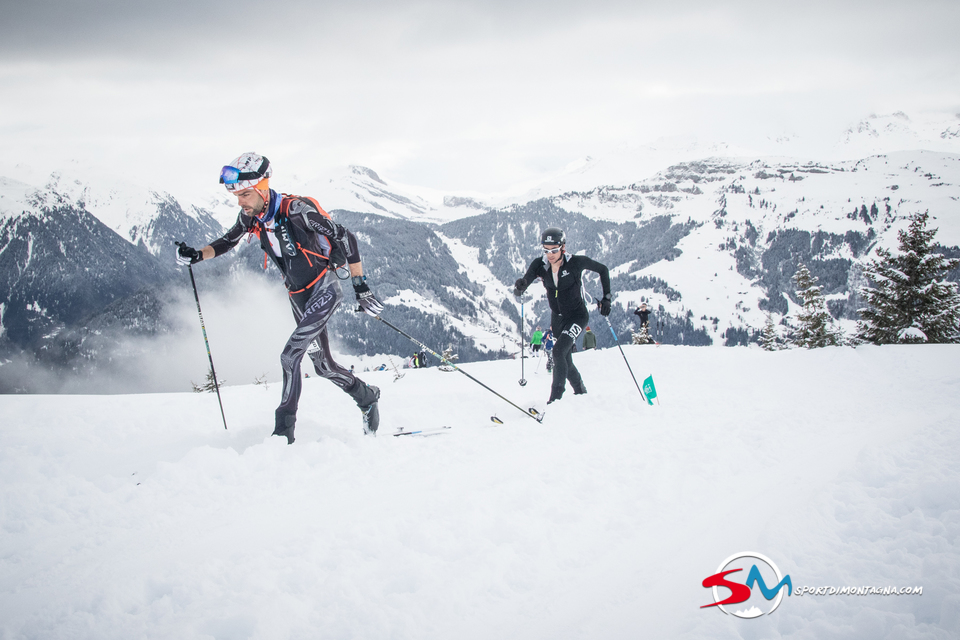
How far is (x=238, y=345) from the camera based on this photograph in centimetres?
15238

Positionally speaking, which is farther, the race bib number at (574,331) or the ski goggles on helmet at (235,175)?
the race bib number at (574,331)

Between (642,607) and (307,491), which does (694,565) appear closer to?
(642,607)

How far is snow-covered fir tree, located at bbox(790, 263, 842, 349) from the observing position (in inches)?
878

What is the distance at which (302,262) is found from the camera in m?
4.84

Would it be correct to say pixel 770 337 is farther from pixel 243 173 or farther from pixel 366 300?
pixel 243 173

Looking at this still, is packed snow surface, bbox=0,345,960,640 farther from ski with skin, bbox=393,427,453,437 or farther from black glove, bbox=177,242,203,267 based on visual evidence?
black glove, bbox=177,242,203,267

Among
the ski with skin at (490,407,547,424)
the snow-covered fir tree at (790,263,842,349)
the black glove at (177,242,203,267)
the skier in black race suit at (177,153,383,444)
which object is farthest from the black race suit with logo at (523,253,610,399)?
the snow-covered fir tree at (790,263,842,349)

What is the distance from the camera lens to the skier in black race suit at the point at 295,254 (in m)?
4.56

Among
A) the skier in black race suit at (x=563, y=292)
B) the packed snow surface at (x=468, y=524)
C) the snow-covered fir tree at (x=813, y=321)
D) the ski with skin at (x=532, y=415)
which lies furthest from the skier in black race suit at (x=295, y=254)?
the snow-covered fir tree at (x=813, y=321)

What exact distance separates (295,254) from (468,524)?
345cm

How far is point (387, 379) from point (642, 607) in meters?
10.4

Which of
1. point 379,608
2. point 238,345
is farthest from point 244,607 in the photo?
point 238,345

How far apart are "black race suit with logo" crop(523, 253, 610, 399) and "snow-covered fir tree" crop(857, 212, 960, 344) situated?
17.4 meters

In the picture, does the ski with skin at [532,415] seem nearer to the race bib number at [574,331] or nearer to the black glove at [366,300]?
the race bib number at [574,331]
